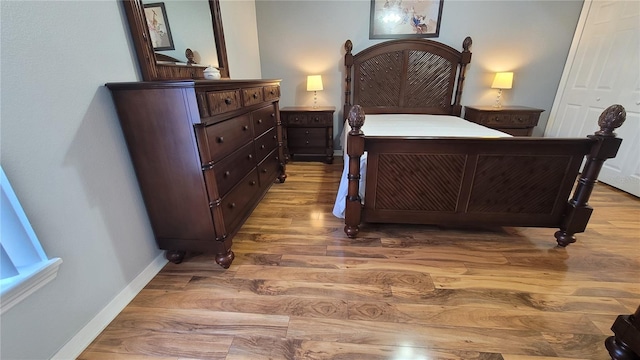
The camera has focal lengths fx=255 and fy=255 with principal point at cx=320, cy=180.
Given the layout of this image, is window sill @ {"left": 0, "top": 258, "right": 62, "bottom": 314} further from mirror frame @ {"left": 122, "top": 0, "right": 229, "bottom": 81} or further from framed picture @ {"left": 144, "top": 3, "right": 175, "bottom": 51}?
framed picture @ {"left": 144, "top": 3, "right": 175, "bottom": 51}

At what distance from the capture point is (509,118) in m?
3.22

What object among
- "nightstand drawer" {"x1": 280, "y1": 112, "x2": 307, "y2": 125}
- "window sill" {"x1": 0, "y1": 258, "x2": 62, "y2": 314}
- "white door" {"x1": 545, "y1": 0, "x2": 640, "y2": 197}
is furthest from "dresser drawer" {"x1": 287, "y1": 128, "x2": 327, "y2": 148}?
"white door" {"x1": 545, "y1": 0, "x2": 640, "y2": 197}

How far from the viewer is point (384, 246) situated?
6.16ft

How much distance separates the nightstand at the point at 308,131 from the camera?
3.44 meters

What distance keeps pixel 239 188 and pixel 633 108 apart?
397 centimetres

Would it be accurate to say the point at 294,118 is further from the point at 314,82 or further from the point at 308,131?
the point at 314,82

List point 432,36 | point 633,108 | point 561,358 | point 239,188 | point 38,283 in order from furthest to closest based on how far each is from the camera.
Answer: point 432,36 → point 633,108 → point 239,188 → point 561,358 → point 38,283

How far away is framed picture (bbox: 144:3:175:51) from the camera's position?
1495 millimetres

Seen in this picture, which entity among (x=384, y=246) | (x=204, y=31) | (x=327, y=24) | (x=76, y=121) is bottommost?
(x=384, y=246)

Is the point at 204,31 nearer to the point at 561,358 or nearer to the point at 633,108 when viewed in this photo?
the point at 561,358

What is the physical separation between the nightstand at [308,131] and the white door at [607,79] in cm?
302

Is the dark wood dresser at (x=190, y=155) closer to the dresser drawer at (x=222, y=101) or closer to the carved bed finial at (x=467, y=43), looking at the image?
the dresser drawer at (x=222, y=101)

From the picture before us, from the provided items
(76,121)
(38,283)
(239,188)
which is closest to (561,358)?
(239,188)

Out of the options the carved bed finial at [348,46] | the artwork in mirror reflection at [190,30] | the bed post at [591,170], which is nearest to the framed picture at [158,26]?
the artwork in mirror reflection at [190,30]
